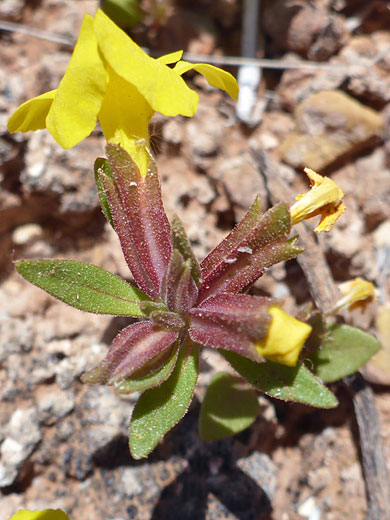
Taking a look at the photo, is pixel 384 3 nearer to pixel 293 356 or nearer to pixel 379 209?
pixel 379 209

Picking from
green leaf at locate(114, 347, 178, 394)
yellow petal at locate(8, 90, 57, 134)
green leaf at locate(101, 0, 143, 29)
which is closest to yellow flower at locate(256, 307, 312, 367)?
green leaf at locate(114, 347, 178, 394)

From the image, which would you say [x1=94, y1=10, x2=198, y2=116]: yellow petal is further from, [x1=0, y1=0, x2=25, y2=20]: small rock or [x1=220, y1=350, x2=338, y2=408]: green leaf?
[x1=0, y1=0, x2=25, y2=20]: small rock

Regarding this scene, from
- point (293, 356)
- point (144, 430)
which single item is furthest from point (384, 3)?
point (144, 430)

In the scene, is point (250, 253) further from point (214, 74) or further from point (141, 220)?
point (214, 74)

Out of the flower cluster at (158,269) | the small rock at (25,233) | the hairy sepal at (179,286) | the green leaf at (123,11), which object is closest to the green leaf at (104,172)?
the flower cluster at (158,269)

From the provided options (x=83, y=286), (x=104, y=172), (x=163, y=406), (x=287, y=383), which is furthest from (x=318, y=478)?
(x=104, y=172)

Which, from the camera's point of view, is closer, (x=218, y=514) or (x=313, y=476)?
(x=218, y=514)

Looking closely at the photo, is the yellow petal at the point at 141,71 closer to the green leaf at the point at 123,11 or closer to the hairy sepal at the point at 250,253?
the hairy sepal at the point at 250,253
